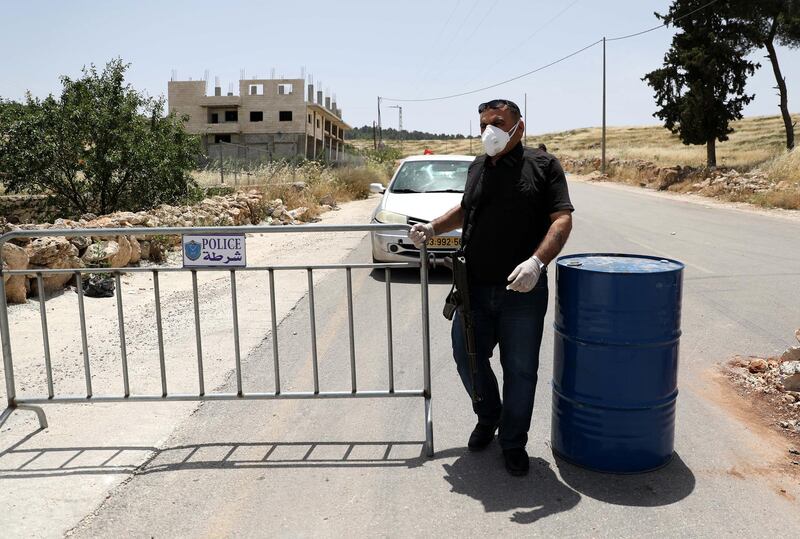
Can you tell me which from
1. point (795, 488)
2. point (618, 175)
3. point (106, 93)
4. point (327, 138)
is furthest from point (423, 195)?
point (327, 138)

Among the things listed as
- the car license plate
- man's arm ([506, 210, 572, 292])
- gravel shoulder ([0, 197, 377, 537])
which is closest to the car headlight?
the car license plate

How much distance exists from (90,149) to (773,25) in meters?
29.7

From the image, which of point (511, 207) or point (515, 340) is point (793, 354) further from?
point (511, 207)

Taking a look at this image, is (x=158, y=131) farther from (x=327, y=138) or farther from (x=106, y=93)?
(x=327, y=138)

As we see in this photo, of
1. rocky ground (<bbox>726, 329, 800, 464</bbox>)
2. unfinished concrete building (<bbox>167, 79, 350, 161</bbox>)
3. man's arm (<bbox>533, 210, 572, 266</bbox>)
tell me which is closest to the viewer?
man's arm (<bbox>533, 210, 572, 266</bbox>)

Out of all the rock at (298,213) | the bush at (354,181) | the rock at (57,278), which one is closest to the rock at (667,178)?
the bush at (354,181)

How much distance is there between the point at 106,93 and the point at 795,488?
50.0 ft

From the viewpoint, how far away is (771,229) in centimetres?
1603

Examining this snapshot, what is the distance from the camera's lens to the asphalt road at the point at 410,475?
3.42 metres

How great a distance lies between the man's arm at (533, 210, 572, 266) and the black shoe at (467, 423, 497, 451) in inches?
45.5

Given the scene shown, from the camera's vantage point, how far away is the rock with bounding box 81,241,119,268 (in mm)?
9516

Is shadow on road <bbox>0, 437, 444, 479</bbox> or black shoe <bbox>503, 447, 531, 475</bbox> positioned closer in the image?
black shoe <bbox>503, 447, 531, 475</bbox>

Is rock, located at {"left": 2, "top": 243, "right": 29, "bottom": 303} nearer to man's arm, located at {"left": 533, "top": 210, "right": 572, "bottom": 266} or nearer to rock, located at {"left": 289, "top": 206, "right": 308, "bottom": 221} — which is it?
man's arm, located at {"left": 533, "top": 210, "right": 572, "bottom": 266}

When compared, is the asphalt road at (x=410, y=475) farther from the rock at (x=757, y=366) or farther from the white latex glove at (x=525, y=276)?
the white latex glove at (x=525, y=276)
